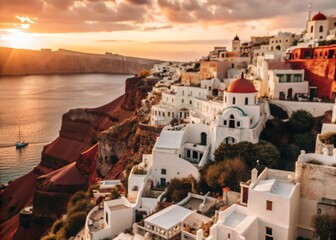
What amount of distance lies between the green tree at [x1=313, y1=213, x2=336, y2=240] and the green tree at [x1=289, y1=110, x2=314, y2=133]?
8.26 metres

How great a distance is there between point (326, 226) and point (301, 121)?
8.84 meters

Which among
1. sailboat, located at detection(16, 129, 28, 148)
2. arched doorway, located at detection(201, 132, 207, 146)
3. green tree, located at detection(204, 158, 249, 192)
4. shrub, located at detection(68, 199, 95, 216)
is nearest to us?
green tree, located at detection(204, 158, 249, 192)

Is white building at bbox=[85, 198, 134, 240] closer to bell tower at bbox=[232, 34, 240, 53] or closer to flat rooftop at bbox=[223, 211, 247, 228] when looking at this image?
flat rooftop at bbox=[223, 211, 247, 228]

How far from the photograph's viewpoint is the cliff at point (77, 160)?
25.5 metres

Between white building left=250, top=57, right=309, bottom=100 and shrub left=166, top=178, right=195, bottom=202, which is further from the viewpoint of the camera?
white building left=250, top=57, right=309, bottom=100

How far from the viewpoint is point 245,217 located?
1027cm

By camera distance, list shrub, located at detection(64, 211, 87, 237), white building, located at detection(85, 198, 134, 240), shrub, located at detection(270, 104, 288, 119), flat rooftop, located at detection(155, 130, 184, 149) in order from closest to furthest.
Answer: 1. white building, located at detection(85, 198, 134, 240)
2. shrub, located at detection(64, 211, 87, 237)
3. flat rooftop, located at detection(155, 130, 184, 149)
4. shrub, located at detection(270, 104, 288, 119)

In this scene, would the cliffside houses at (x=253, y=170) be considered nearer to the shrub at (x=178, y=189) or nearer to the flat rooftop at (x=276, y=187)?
the flat rooftop at (x=276, y=187)

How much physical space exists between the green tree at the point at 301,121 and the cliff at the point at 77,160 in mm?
8285

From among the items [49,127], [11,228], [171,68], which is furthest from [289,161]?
[49,127]

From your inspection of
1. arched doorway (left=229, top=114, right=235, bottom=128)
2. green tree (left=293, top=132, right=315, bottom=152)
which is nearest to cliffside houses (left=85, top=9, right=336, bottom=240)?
arched doorway (left=229, top=114, right=235, bottom=128)

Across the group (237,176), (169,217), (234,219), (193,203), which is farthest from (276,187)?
(193,203)

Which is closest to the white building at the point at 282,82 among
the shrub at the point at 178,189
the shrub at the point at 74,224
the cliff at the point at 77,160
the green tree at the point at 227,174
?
the green tree at the point at 227,174

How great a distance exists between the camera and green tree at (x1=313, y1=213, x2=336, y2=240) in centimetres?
952
